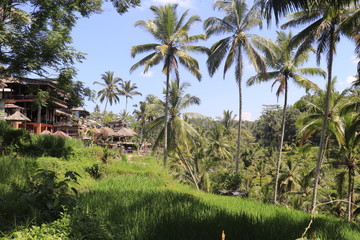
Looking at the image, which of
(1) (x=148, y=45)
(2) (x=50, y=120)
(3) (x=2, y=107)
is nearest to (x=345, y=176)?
(1) (x=148, y=45)

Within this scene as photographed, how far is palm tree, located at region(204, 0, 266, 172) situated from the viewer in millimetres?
19344

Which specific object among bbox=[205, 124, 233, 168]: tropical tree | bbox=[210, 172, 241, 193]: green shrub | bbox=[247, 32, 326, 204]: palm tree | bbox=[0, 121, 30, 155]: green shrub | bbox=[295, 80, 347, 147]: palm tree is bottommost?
bbox=[210, 172, 241, 193]: green shrub

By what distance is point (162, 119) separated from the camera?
20969mm

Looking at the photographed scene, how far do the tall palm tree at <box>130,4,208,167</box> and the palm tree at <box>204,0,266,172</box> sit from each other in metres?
1.11

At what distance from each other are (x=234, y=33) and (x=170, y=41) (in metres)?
5.06

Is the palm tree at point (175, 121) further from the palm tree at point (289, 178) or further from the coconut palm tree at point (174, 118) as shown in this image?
the palm tree at point (289, 178)

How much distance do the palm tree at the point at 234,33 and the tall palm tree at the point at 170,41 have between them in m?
1.11

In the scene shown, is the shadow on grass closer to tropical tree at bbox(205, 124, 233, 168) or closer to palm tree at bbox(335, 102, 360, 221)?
palm tree at bbox(335, 102, 360, 221)

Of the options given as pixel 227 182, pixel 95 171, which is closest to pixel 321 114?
pixel 227 182

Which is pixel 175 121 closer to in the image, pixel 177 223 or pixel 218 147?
pixel 218 147

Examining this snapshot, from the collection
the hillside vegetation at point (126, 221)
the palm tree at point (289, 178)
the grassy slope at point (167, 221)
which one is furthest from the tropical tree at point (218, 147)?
the hillside vegetation at point (126, 221)

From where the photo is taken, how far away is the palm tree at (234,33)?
19.3 meters

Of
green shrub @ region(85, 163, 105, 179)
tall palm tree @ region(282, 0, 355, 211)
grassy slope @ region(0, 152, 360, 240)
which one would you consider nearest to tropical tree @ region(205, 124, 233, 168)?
tall palm tree @ region(282, 0, 355, 211)

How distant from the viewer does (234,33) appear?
65.7 ft
